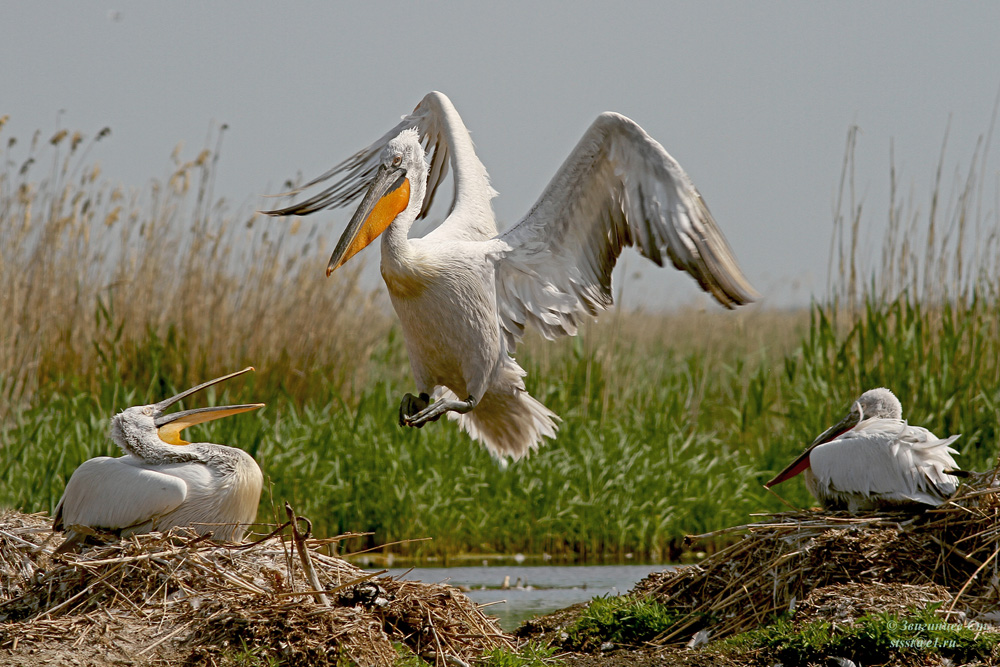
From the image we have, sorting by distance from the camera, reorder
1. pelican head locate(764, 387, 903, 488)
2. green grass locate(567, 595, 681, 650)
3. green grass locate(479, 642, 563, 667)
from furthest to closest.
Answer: pelican head locate(764, 387, 903, 488) → green grass locate(567, 595, 681, 650) → green grass locate(479, 642, 563, 667)

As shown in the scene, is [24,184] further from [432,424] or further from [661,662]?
[661,662]

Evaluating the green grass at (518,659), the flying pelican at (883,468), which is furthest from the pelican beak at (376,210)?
the flying pelican at (883,468)

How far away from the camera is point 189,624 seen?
141 inches

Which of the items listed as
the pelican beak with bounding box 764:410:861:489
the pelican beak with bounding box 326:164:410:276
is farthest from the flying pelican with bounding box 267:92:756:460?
the pelican beak with bounding box 764:410:861:489

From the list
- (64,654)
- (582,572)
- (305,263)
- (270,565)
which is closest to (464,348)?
(270,565)

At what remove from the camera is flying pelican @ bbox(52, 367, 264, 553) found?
435cm

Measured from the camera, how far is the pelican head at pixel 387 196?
4039mm

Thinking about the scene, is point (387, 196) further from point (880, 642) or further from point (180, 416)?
point (880, 642)

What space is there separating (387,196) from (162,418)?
5.06 feet

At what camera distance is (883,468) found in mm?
4609

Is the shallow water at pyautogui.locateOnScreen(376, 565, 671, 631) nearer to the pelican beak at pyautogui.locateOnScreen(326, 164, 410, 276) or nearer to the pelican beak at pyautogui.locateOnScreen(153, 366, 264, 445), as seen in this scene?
the pelican beak at pyautogui.locateOnScreen(153, 366, 264, 445)

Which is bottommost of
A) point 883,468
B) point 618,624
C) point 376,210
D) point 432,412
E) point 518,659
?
point 618,624

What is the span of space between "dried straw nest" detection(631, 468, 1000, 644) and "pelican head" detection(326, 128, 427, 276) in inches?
75.7

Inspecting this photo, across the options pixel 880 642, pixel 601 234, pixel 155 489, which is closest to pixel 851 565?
pixel 880 642
